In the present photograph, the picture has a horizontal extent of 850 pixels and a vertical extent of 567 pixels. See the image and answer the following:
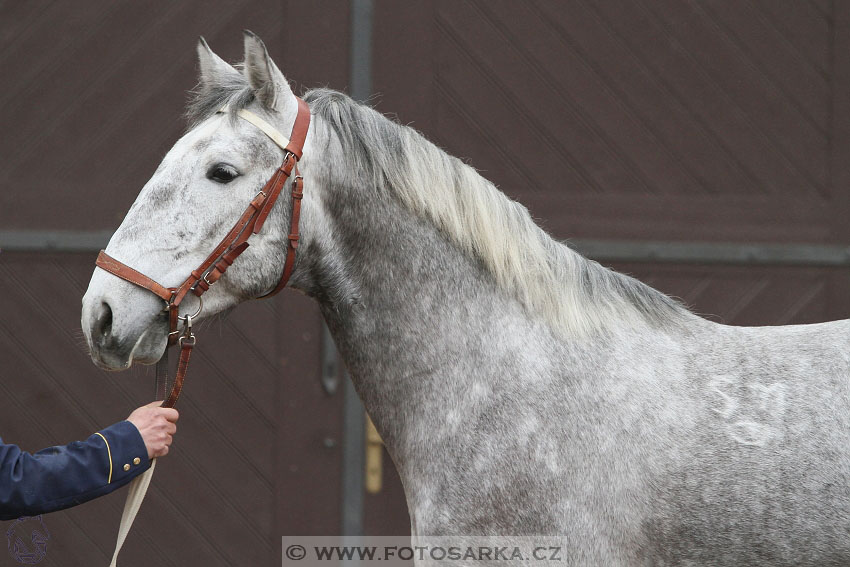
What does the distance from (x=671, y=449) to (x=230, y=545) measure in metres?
2.16

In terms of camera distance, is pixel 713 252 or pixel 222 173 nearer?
pixel 222 173

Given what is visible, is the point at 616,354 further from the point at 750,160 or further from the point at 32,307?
the point at 32,307

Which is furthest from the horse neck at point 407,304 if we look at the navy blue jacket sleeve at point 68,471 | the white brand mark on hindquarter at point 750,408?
the navy blue jacket sleeve at point 68,471

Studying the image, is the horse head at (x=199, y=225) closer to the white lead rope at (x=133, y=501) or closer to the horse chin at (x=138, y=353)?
the horse chin at (x=138, y=353)

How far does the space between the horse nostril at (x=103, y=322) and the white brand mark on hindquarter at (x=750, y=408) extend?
1324 millimetres

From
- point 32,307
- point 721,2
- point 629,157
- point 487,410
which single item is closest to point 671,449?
point 487,410

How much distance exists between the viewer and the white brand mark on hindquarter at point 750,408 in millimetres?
1694

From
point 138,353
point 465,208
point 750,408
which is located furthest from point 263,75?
point 750,408

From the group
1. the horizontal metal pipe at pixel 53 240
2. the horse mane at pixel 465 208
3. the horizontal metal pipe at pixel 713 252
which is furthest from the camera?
the horizontal metal pipe at pixel 713 252

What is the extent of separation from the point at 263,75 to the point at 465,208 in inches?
21.7

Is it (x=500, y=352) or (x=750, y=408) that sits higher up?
(x=500, y=352)

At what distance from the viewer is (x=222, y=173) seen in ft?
5.56

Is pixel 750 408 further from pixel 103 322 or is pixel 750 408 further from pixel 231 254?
pixel 103 322

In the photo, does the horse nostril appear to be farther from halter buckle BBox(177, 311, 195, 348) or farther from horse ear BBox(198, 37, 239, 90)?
horse ear BBox(198, 37, 239, 90)
